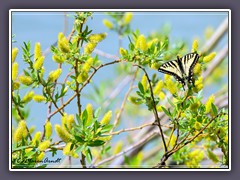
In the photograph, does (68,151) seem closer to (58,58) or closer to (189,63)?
(58,58)

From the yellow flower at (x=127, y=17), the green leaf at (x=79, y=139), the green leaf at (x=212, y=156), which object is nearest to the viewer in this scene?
the green leaf at (x=79, y=139)

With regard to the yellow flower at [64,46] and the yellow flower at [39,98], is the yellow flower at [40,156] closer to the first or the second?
the yellow flower at [39,98]

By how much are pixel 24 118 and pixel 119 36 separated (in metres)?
0.43

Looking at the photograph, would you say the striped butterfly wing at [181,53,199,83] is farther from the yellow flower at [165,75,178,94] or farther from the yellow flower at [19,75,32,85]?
the yellow flower at [19,75,32,85]

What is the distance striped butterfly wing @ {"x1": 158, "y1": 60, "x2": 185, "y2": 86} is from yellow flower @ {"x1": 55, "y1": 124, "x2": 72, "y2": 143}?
334mm

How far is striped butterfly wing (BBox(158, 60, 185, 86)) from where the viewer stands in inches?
70.2

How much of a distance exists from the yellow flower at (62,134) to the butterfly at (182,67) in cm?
33

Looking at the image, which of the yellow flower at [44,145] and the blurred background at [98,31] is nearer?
the yellow flower at [44,145]

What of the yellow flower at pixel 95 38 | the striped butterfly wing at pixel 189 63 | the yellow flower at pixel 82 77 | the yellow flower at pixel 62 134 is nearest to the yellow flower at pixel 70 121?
the yellow flower at pixel 62 134

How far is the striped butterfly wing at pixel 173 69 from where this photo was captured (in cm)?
178

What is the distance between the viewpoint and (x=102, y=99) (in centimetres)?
229

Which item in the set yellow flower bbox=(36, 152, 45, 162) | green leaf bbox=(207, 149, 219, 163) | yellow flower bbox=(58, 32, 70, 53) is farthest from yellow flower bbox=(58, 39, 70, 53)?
green leaf bbox=(207, 149, 219, 163)
